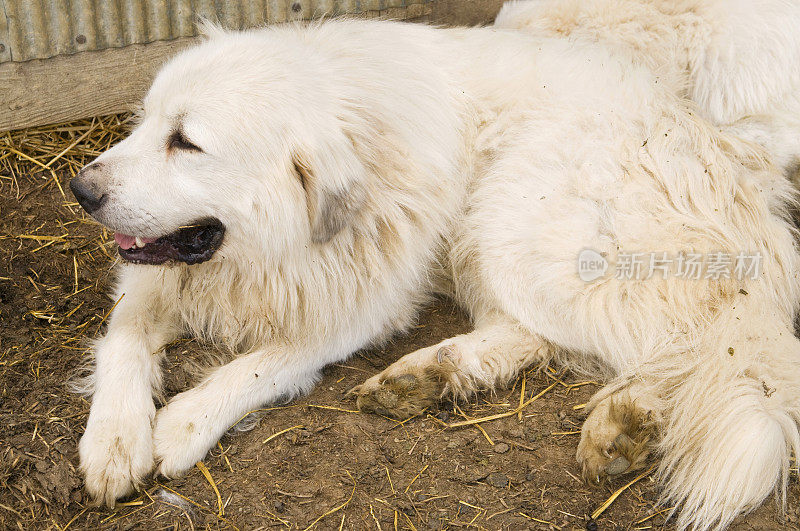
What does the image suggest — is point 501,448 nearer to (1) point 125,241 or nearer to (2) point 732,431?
(2) point 732,431

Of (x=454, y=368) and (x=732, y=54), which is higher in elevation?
(x=732, y=54)

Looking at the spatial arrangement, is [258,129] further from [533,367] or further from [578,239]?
[533,367]

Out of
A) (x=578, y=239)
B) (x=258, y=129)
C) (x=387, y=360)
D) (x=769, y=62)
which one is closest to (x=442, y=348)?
(x=387, y=360)

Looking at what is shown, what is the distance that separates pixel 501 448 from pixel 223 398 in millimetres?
1026

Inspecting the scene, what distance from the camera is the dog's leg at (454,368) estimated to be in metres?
2.87

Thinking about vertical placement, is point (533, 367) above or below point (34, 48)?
below

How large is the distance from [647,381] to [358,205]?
1235mm

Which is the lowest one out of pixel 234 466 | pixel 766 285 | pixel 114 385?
pixel 234 466

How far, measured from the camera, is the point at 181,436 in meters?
2.62

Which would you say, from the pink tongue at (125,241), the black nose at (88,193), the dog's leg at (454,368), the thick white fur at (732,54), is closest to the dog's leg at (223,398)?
the dog's leg at (454,368)

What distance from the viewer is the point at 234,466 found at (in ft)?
8.72
